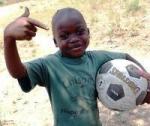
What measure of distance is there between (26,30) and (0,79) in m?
3.83

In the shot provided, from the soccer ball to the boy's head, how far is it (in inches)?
8.4

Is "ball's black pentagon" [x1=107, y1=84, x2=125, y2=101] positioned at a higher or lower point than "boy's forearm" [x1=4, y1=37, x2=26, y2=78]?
lower

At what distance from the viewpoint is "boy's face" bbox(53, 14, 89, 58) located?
215 centimetres

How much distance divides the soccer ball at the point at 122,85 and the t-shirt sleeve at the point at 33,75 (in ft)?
1.06

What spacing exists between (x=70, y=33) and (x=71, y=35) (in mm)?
13

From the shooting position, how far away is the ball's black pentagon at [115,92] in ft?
7.61

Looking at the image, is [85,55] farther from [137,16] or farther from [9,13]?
[9,13]

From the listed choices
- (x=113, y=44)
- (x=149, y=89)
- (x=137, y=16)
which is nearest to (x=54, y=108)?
(x=149, y=89)

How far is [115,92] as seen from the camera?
Result: 2326mm

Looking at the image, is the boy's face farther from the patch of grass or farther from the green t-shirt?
the patch of grass

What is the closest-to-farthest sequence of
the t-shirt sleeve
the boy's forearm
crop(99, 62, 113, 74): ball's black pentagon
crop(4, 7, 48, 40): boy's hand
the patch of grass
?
crop(4, 7, 48, 40): boy's hand → the boy's forearm → the t-shirt sleeve → crop(99, 62, 113, 74): ball's black pentagon → the patch of grass

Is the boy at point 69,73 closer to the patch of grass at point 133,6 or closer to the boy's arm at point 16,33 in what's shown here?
the boy's arm at point 16,33

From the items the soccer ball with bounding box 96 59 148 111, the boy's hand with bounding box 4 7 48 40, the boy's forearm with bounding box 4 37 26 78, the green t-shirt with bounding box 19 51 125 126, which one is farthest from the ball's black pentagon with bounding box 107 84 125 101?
the boy's hand with bounding box 4 7 48 40

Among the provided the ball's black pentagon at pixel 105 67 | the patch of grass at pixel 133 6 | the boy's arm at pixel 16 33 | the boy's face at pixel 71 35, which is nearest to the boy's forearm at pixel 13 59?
the boy's arm at pixel 16 33
